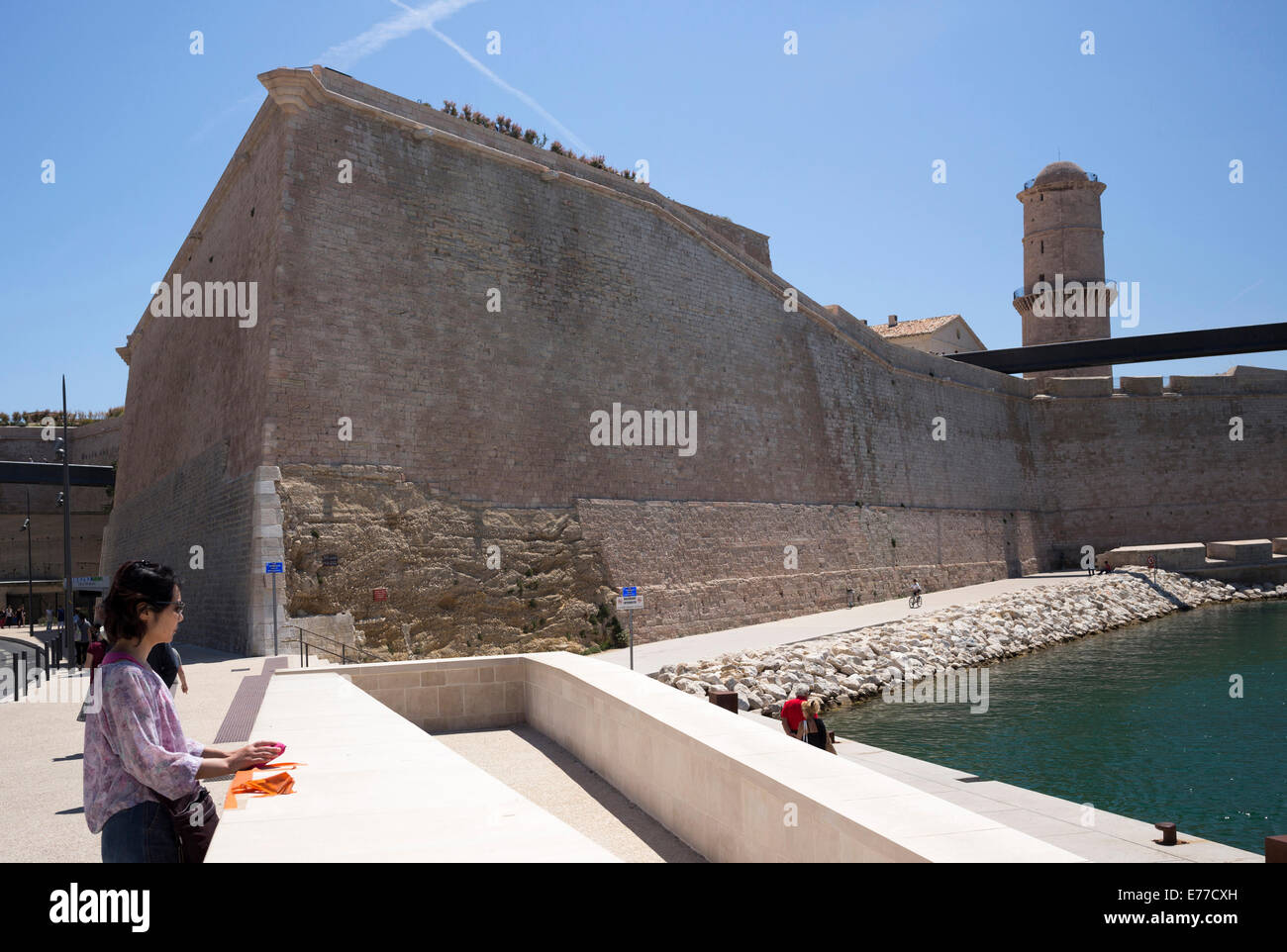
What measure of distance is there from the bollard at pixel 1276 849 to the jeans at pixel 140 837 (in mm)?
6096

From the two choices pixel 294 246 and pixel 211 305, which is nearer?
pixel 294 246

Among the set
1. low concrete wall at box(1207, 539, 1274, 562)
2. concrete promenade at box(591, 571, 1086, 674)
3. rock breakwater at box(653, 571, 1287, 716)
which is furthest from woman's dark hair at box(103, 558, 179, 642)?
low concrete wall at box(1207, 539, 1274, 562)

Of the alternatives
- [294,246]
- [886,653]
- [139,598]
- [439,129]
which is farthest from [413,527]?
[139,598]

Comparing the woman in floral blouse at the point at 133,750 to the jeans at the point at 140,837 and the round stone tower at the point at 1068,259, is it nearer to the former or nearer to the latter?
the jeans at the point at 140,837

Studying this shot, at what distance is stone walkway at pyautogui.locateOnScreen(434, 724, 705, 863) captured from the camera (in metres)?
5.00

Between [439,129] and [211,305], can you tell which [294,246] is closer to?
[439,129]

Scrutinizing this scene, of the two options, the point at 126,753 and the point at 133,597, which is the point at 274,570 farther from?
the point at 126,753

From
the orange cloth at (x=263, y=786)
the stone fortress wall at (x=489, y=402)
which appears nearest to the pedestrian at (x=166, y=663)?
the orange cloth at (x=263, y=786)

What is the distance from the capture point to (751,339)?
82.5 ft

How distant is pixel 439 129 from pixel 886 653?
48.3 feet

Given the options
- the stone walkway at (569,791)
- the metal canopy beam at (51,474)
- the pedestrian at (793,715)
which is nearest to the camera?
the stone walkway at (569,791)

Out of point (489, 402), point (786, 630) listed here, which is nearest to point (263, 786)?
point (489, 402)

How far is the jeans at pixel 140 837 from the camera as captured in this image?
276 centimetres

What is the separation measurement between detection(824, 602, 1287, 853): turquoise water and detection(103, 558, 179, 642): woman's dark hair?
10973 mm
